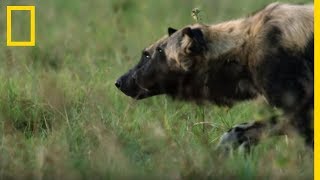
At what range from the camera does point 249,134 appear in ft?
23.3

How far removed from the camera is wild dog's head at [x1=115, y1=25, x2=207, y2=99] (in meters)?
7.45

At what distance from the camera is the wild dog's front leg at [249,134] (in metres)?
6.96

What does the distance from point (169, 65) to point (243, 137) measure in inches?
35.8

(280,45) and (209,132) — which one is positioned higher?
(280,45)

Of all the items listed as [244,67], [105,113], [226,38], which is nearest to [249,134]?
[244,67]

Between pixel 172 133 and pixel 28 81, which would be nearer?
pixel 172 133

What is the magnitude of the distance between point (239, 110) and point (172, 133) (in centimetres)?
113

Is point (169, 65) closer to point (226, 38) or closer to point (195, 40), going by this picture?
point (195, 40)

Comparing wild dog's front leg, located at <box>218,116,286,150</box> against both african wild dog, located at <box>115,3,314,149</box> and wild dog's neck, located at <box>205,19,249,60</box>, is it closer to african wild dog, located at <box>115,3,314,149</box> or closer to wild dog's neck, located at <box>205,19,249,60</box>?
african wild dog, located at <box>115,3,314,149</box>

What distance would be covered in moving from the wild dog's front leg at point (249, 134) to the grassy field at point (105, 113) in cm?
9

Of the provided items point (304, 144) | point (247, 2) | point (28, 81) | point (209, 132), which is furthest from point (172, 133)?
point (247, 2)

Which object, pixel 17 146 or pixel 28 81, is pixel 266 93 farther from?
pixel 28 81

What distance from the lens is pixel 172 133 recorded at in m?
7.72

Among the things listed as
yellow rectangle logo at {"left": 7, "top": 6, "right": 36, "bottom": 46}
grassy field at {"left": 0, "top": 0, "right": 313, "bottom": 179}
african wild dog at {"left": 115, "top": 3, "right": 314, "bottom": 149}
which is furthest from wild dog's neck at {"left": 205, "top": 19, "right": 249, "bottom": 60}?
yellow rectangle logo at {"left": 7, "top": 6, "right": 36, "bottom": 46}
